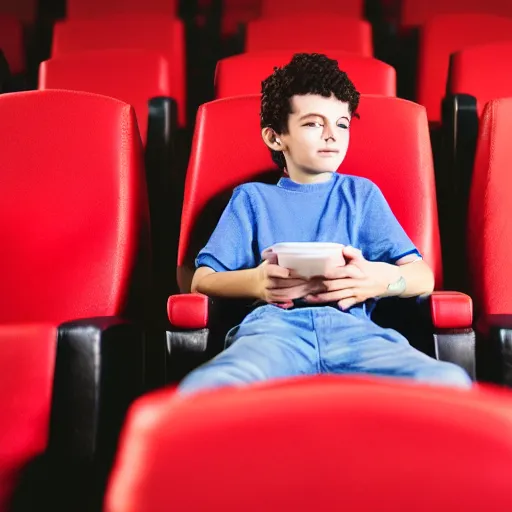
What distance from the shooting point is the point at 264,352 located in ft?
1.44

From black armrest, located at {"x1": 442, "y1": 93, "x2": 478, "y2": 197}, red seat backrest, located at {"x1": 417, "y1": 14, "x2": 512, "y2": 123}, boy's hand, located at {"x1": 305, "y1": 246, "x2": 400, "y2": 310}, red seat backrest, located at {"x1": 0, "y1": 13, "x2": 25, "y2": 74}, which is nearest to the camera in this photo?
boy's hand, located at {"x1": 305, "y1": 246, "x2": 400, "y2": 310}

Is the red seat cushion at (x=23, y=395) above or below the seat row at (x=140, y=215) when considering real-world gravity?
below

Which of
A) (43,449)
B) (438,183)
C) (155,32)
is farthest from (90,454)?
(155,32)

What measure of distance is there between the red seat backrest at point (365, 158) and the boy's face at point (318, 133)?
0.06 meters

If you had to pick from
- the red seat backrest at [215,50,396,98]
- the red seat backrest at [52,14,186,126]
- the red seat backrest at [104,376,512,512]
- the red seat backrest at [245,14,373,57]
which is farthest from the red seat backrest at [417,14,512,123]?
the red seat backrest at [104,376,512,512]

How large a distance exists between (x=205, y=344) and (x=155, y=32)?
0.88 m

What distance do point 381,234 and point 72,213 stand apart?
0.88 feet

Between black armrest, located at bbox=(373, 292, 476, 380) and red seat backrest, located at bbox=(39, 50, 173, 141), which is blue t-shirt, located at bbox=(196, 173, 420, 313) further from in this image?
red seat backrest, located at bbox=(39, 50, 173, 141)

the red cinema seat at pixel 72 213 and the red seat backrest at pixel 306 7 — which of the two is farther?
the red seat backrest at pixel 306 7

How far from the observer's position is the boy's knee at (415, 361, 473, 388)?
1.25 feet

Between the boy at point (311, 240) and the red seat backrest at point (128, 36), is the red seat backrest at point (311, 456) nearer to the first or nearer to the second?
the boy at point (311, 240)

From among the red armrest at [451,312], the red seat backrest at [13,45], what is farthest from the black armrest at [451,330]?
the red seat backrest at [13,45]

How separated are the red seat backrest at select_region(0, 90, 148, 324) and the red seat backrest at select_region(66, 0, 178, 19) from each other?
0.81m

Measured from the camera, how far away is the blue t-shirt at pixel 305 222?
56cm
